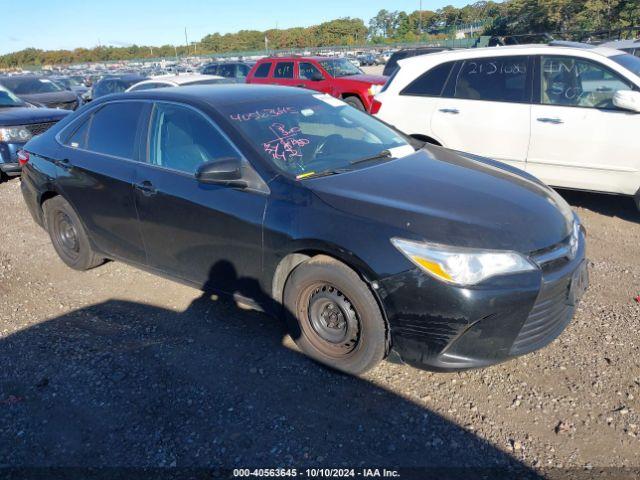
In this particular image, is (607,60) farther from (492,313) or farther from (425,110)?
(492,313)

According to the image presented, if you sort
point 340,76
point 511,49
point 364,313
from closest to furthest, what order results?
1. point 364,313
2. point 511,49
3. point 340,76

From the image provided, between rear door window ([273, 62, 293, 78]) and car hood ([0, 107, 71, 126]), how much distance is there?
22.2ft

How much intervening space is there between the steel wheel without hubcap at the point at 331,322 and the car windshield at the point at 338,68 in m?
11.8

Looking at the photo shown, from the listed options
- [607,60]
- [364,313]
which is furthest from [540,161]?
[364,313]

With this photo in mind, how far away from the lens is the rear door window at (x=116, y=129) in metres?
4.00

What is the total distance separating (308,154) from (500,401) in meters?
1.97

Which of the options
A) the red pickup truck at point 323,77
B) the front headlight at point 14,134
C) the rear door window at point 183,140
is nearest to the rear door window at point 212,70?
the red pickup truck at point 323,77

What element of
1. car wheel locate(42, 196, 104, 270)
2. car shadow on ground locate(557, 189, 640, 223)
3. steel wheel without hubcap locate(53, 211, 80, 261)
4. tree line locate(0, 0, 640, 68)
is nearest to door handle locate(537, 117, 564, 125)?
car shadow on ground locate(557, 189, 640, 223)

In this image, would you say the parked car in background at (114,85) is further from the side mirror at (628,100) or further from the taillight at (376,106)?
the side mirror at (628,100)

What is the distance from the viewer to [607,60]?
5.37 meters

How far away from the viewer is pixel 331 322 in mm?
3139

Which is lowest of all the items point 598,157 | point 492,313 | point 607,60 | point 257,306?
point 257,306

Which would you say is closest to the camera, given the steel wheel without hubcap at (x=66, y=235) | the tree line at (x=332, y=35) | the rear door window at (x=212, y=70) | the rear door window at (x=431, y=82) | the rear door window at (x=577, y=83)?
the steel wheel without hubcap at (x=66, y=235)

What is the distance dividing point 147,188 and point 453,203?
2176 millimetres
